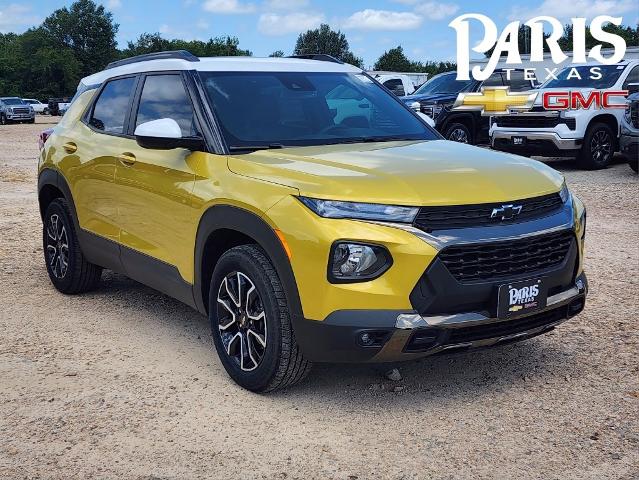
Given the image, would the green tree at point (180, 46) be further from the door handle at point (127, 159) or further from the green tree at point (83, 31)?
the door handle at point (127, 159)

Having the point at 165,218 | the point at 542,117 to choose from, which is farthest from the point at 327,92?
the point at 542,117

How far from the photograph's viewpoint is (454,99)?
1830 cm

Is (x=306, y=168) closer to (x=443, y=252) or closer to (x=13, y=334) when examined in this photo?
(x=443, y=252)

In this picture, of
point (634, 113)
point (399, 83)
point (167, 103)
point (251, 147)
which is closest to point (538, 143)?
point (634, 113)

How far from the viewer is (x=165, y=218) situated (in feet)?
16.7

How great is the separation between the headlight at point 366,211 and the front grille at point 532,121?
11.6 metres

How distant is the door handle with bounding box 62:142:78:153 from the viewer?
6303 millimetres

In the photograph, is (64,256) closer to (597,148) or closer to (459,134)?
(597,148)

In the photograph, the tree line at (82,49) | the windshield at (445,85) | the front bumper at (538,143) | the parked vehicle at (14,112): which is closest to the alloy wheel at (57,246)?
the front bumper at (538,143)

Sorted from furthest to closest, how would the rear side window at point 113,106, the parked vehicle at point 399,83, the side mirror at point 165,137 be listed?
1. the parked vehicle at point 399,83
2. the rear side window at point 113,106
3. the side mirror at point 165,137

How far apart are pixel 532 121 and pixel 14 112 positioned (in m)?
39.4

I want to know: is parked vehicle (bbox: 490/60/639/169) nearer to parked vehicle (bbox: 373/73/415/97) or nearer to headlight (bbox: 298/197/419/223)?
parked vehicle (bbox: 373/73/415/97)

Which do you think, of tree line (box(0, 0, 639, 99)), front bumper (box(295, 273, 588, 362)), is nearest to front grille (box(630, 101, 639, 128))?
front bumper (box(295, 273, 588, 362))

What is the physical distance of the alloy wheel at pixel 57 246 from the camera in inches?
261
